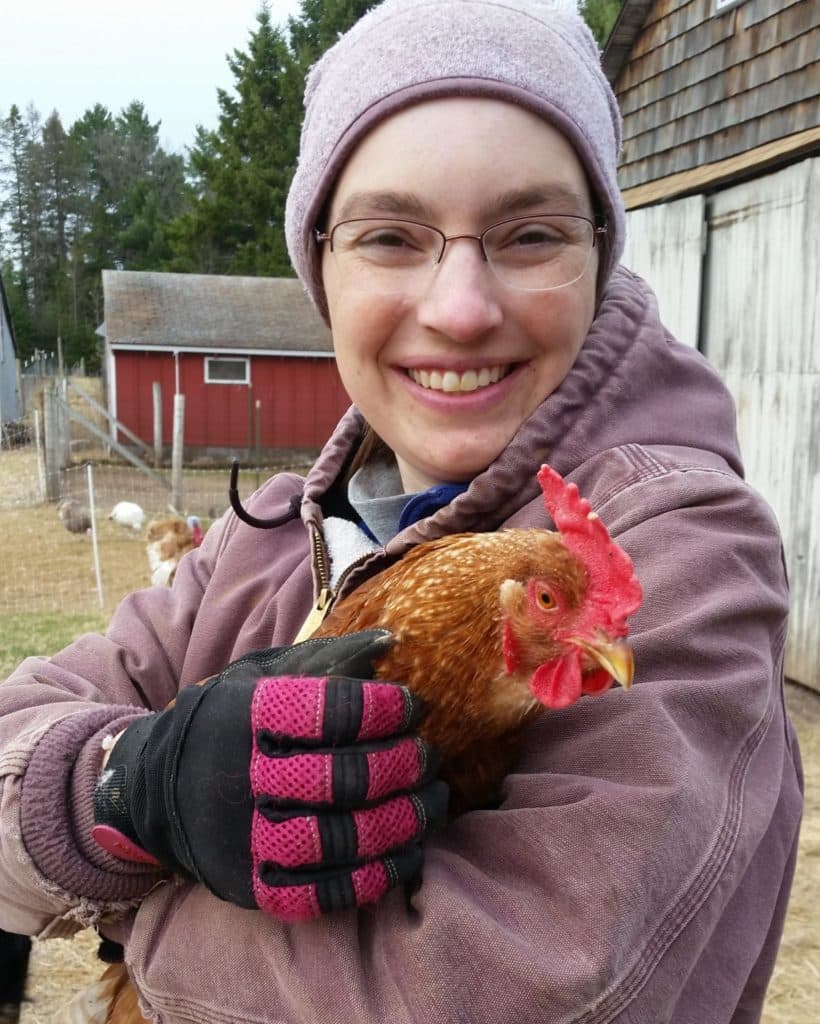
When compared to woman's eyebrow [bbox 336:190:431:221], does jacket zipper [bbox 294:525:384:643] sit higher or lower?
lower

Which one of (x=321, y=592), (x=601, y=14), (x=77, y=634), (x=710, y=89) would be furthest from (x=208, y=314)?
(x=321, y=592)

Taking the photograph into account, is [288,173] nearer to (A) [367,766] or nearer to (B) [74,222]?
(B) [74,222]

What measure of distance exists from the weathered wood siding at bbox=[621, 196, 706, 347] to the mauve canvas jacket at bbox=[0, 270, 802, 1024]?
6.39m

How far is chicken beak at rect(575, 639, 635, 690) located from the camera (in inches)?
43.9

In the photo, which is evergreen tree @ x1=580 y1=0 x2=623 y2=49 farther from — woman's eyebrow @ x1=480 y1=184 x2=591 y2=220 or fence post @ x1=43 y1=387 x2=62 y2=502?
woman's eyebrow @ x1=480 y1=184 x2=591 y2=220

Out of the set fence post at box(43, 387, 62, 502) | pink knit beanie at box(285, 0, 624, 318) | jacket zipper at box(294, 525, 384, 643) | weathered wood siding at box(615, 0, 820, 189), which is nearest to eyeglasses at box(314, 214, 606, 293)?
pink knit beanie at box(285, 0, 624, 318)

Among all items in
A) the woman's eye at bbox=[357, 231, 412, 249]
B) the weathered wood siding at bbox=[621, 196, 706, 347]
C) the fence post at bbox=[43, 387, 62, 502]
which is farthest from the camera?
the fence post at bbox=[43, 387, 62, 502]

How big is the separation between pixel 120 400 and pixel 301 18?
18265 mm

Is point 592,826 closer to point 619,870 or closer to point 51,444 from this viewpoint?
point 619,870

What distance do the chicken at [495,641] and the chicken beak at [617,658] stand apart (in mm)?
69

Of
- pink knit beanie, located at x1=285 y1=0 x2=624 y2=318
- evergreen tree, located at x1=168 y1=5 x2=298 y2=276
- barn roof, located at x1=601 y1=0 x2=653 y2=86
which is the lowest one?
pink knit beanie, located at x1=285 y1=0 x2=624 y2=318

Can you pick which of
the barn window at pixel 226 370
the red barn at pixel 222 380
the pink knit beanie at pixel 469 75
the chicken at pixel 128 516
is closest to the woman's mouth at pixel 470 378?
the pink knit beanie at pixel 469 75

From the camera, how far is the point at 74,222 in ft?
172

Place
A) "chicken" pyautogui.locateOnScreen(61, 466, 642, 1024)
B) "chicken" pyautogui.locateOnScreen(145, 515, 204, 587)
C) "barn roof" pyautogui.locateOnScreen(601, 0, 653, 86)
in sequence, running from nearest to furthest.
A: "chicken" pyautogui.locateOnScreen(61, 466, 642, 1024) < "barn roof" pyautogui.locateOnScreen(601, 0, 653, 86) < "chicken" pyautogui.locateOnScreen(145, 515, 204, 587)
